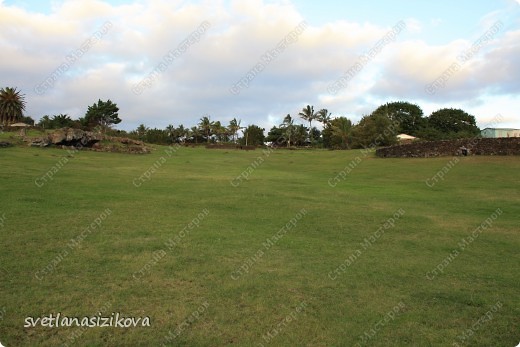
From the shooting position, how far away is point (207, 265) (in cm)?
860

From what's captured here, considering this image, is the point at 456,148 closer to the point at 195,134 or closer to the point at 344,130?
the point at 344,130

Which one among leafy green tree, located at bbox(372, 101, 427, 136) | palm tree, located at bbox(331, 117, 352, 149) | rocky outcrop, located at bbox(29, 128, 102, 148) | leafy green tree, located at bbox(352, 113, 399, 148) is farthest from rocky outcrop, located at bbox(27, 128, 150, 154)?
leafy green tree, located at bbox(372, 101, 427, 136)

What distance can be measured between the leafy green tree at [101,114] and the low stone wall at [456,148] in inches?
2544

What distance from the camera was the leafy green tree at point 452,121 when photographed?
9788 centimetres

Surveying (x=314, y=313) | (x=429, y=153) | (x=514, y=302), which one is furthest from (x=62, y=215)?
(x=429, y=153)

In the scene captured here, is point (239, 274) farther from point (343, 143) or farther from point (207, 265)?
point (343, 143)

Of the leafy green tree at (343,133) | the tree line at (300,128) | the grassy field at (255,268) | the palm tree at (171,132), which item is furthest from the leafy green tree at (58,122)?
the grassy field at (255,268)

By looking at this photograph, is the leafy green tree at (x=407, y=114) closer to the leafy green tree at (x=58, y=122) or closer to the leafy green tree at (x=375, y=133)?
the leafy green tree at (x=375, y=133)

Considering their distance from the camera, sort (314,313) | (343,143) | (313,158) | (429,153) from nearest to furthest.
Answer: (314,313) < (429,153) < (313,158) < (343,143)

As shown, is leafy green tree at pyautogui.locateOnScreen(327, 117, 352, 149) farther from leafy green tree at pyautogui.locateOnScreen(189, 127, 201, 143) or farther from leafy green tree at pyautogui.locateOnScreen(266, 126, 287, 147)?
leafy green tree at pyautogui.locateOnScreen(189, 127, 201, 143)

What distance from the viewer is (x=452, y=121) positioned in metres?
98.2

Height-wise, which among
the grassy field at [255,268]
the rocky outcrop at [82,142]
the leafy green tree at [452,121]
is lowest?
the grassy field at [255,268]

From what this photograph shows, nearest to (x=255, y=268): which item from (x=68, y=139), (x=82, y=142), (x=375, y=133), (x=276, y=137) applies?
(x=68, y=139)

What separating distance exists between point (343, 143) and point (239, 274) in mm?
67812
